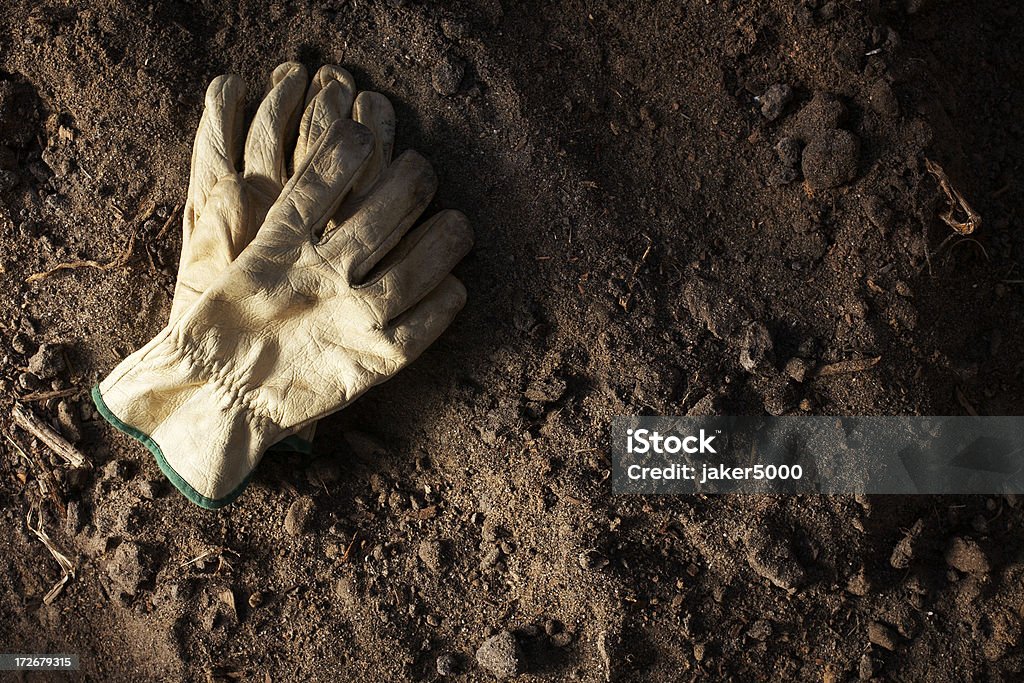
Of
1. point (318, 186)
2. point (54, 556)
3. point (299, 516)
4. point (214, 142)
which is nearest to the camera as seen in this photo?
point (318, 186)

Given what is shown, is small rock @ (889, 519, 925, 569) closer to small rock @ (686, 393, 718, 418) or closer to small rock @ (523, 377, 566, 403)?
small rock @ (686, 393, 718, 418)

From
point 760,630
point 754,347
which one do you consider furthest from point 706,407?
point 760,630

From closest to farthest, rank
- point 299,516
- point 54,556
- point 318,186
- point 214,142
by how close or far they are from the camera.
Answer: point 318,186, point 214,142, point 299,516, point 54,556

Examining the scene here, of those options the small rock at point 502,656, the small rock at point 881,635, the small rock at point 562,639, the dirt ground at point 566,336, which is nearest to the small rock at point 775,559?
the dirt ground at point 566,336

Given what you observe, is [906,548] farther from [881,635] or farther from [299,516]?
[299,516]

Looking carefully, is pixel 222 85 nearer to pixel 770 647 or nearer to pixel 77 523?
pixel 77 523

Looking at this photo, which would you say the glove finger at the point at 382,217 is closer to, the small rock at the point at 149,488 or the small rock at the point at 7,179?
the small rock at the point at 149,488

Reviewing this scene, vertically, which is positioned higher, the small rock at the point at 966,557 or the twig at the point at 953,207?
the twig at the point at 953,207
